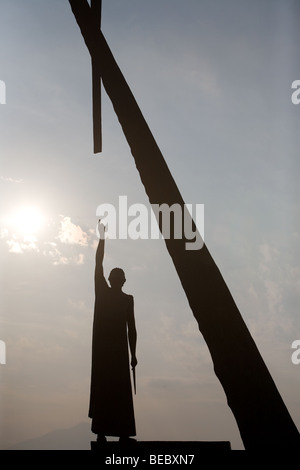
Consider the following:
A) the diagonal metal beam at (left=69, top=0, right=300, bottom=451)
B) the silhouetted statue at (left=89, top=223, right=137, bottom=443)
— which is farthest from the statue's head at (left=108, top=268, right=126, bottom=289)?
the diagonal metal beam at (left=69, top=0, right=300, bottom=451)

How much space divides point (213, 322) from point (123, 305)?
1.45m

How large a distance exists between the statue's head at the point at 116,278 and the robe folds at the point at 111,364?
0.23 ft

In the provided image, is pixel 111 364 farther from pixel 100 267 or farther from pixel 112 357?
pixel 100 267

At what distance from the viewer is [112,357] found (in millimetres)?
4902

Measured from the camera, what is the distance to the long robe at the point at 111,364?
15.4ft

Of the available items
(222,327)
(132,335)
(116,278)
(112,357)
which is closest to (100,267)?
(116,278)

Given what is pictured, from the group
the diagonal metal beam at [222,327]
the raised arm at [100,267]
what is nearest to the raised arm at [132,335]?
the raised arm at [100,267]

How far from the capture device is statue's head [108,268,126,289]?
5.08 metres

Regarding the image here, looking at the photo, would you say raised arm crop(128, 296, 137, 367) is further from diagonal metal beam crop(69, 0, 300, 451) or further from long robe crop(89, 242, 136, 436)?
diagonal metal beam crop(69, 0, 300, 451)

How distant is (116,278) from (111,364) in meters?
0.89

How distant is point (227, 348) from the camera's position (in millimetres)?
3748

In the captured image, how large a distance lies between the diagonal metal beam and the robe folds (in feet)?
3.82

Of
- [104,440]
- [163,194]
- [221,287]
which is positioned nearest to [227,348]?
[221,287]
